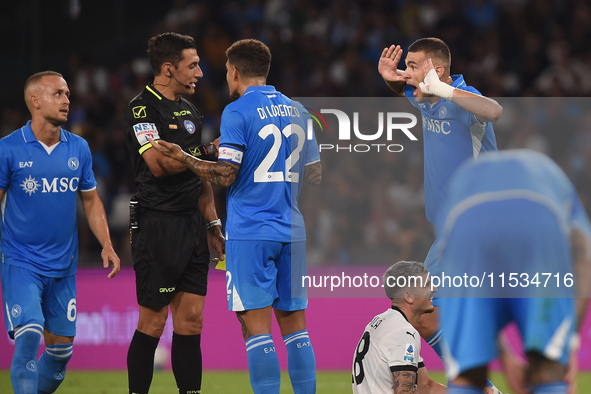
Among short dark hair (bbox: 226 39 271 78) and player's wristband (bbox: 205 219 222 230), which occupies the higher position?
short dark hair (bbox: 226 39 271 78)

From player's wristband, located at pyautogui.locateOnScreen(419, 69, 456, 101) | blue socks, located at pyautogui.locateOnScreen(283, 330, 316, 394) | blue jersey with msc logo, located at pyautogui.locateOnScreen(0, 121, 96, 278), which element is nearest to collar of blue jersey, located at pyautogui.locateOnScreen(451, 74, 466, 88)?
player's wristband, located at pyautogui.locateOnScreen(419, 69, 456, 101)

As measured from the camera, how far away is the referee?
476 centimetres

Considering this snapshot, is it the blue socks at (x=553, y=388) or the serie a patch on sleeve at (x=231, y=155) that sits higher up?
the serie a patch on sleeve at (x=231, y=155)

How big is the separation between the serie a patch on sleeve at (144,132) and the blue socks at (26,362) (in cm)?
149

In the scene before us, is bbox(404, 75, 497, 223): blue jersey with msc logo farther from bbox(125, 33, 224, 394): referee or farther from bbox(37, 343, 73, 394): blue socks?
bbox(37, 343, 73, 394): blue socks

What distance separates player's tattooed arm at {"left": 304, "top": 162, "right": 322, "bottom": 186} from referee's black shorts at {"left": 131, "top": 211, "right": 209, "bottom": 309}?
0.87 meters

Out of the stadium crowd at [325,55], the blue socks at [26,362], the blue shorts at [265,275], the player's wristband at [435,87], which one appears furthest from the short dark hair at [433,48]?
the stadium crowd at [325,55]

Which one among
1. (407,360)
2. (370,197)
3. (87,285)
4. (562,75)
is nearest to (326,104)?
(370,197)

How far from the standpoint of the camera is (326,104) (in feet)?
17.5

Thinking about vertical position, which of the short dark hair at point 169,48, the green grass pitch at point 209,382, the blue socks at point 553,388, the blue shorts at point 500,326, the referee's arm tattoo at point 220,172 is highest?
the short dark hair at point 169,48

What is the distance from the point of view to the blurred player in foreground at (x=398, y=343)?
13.6 feet

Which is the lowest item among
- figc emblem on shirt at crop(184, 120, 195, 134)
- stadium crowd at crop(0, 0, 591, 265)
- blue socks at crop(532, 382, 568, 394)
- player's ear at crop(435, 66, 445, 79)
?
blue socks at crop(532, 382, 568, 394)

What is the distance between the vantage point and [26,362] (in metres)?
4.79

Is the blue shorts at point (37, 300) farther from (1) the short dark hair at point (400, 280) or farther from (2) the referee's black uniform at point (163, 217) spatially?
(1) the short dark hair at point (400, 280)
